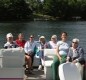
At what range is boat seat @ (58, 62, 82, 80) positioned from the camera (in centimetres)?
811

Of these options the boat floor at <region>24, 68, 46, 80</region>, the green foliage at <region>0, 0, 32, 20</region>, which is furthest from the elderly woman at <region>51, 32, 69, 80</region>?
the green foliage at <region>0, 0, 32, 20</region>

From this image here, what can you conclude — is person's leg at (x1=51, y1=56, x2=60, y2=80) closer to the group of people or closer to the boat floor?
the group of people

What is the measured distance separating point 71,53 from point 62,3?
343 ft

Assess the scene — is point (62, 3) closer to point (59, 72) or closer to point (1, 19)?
point (1, 19)

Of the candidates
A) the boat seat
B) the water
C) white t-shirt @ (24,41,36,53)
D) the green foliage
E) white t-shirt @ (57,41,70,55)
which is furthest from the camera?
the green foliage

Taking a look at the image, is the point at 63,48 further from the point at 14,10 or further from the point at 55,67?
the point at 14,10

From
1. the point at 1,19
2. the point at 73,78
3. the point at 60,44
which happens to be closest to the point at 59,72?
the point at 73,78

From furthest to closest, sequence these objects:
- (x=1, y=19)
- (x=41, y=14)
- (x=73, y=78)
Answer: (x=41, y=14) < (x=1, y=19) < (x=73, y=78)

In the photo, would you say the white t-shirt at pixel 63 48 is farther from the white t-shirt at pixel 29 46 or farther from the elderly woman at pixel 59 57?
the white t-shirt at pixel 29 46

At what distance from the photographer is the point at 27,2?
112375 millimetres

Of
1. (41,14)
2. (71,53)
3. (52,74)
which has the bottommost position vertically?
(41,14)

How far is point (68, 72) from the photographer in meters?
8.18

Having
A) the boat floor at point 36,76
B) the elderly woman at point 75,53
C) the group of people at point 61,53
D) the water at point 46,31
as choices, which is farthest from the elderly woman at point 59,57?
the water at point 46,31

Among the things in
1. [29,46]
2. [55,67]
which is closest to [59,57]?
[55,67]
